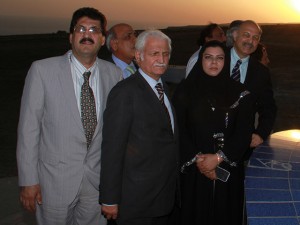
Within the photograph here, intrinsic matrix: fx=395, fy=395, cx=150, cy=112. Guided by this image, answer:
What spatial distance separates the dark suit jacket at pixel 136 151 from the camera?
2.56m

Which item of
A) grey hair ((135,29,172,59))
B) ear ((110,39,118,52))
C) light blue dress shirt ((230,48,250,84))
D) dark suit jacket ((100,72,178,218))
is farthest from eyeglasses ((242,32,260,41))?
dark suit jacket ((100,72,178,218))

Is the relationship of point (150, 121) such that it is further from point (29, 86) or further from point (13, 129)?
point (13, 129)

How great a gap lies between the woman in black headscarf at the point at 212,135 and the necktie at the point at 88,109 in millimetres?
846

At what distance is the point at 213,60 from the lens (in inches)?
127

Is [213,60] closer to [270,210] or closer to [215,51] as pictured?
[215,51]

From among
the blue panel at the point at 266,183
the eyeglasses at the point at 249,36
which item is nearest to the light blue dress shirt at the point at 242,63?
the eyeglasses at the point at 249,36

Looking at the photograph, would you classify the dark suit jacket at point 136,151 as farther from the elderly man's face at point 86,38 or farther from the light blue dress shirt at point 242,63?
the light blue dress shirt at point 242,63

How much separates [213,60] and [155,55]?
0.71 m

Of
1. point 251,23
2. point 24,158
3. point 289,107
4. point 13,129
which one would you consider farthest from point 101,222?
point 289,107

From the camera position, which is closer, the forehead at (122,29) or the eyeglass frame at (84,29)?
the eyeglass frame at (84,29)

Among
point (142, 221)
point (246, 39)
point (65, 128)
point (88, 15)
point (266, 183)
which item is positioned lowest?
point (142, 221)

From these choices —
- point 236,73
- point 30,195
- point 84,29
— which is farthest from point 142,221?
point 236,73

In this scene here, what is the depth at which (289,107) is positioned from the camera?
11.0 metres

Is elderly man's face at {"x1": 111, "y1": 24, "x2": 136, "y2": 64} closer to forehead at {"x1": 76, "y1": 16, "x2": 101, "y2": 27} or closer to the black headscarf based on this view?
the black headscarf
